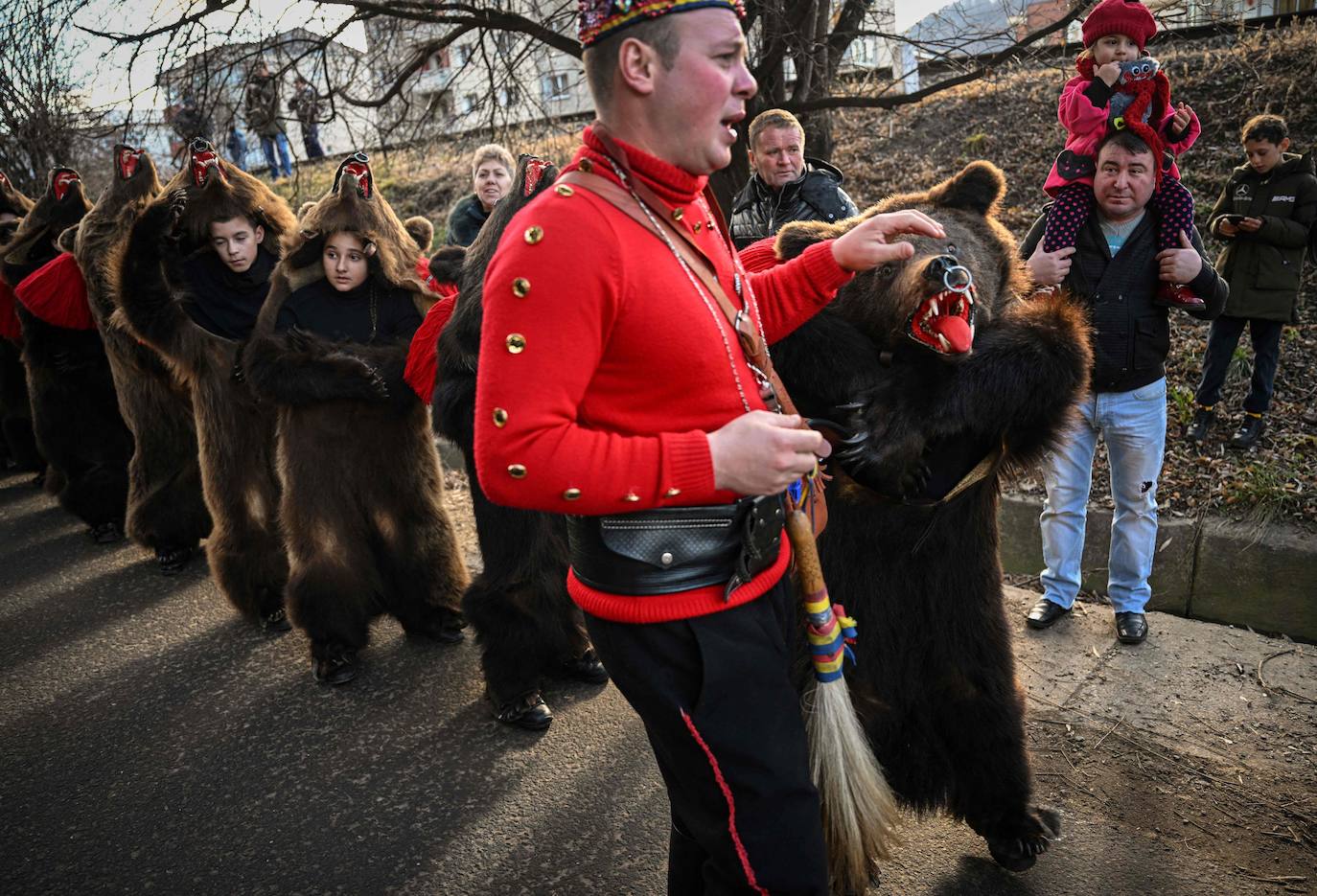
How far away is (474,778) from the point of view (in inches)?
129

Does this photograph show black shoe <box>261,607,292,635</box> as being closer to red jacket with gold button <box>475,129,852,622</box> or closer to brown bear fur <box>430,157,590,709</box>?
brown bear fur <box>430,157,590,709</box>

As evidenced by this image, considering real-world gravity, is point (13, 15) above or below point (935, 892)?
above

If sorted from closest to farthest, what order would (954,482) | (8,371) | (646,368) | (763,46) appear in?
(646,368), (954,482), (763,46), (8,371)

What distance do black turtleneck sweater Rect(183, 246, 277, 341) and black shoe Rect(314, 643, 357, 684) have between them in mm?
1575

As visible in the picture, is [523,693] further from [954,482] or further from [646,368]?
[646,368]

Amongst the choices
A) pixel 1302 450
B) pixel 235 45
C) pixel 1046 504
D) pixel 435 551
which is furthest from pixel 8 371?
pixel 1302 450

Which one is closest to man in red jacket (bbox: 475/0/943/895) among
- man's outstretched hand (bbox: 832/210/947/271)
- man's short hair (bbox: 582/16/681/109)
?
man's short hair (bbox: 582/16/681/109)

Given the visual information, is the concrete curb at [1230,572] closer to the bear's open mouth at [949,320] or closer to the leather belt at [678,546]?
the bear's open mouth at [949,320]

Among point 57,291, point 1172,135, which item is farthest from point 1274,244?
point 57,291

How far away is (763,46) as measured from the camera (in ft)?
19.7

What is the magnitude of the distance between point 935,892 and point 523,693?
1663mm

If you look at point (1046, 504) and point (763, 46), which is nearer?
point (1046, 504)

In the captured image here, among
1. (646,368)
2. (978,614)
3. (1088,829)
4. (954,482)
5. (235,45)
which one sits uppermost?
(235,45)

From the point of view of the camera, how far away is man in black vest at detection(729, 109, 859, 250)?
4.18 meters
